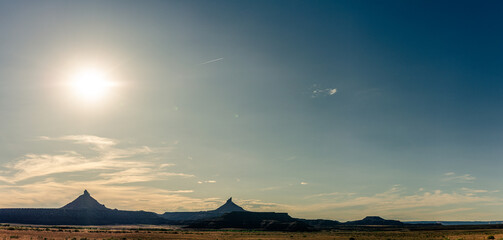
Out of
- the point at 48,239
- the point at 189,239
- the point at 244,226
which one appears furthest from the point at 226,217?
the point at 48,239

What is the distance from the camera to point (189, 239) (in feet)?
223

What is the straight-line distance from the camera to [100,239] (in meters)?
59.0

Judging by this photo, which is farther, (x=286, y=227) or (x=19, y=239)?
(x=286, y=227)

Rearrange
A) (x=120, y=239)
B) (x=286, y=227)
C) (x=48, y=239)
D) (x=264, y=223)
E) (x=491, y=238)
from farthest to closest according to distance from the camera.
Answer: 1. (x=264, y=223)
2. (x=286, y=227)
3. (x=120, y=239)
4. (x=48, y=239)
5. (x=491, y=238)

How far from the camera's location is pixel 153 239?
6344 centimetres

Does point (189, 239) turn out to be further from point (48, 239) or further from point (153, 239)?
point (48, 239)

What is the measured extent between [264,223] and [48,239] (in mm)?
128676

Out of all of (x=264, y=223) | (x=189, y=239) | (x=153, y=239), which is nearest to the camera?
(x=153, y=239)

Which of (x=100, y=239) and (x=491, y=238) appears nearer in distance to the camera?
(x=491, y=238)

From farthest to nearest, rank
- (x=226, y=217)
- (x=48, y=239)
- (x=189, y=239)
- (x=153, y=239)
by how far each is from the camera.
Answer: (x=226, y=217) < (x=189, y=239) < (x=153, y=239) < (x=48, y=239)

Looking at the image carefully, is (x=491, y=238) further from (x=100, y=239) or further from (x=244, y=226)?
(x=244, y=226)

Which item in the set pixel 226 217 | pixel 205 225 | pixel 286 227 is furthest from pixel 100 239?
pixel 226 217

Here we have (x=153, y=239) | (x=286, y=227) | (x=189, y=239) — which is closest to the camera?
(x=153, y=239)

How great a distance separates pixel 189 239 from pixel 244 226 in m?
111
